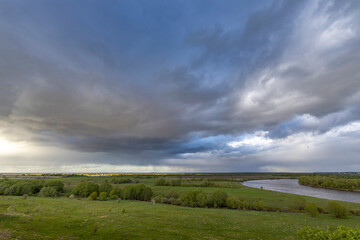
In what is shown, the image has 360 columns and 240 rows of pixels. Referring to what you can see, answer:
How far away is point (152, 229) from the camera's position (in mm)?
27969

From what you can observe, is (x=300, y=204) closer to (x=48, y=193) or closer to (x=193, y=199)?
(x=193, y=199)

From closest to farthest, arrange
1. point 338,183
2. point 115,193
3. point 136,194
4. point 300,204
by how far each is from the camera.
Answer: point 300,204 < point 136,194 < point 115,193 < point 338,183

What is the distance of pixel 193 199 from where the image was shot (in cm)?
6912

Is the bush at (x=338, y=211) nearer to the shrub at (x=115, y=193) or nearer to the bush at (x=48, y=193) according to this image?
the shrub at (x=115, y=193)

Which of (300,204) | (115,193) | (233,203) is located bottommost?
(233,203)

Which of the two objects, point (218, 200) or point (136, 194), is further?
point (136, 194)

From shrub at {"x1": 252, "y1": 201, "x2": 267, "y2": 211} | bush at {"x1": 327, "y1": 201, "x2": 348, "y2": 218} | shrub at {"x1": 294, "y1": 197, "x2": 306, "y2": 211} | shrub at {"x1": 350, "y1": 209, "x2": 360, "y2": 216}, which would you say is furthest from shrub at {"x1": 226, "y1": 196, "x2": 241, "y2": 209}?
shrub at {"x1": 350, "y1": 209, "x2": 360, "y2": 216}

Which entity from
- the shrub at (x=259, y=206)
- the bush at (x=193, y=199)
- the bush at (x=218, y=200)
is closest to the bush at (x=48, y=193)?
the bush at (x=193, y=199)

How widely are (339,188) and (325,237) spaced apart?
637 feet

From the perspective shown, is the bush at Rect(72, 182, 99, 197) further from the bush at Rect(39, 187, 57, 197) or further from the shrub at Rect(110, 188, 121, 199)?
the shrub at Rect(110, 188, 121, 199)

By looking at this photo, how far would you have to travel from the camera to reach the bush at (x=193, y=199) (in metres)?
67.6

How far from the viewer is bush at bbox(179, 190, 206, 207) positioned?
6762 cm

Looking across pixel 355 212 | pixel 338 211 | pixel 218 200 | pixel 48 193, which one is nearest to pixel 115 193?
pixel 48 193

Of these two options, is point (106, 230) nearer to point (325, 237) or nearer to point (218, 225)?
point (218, 225)
